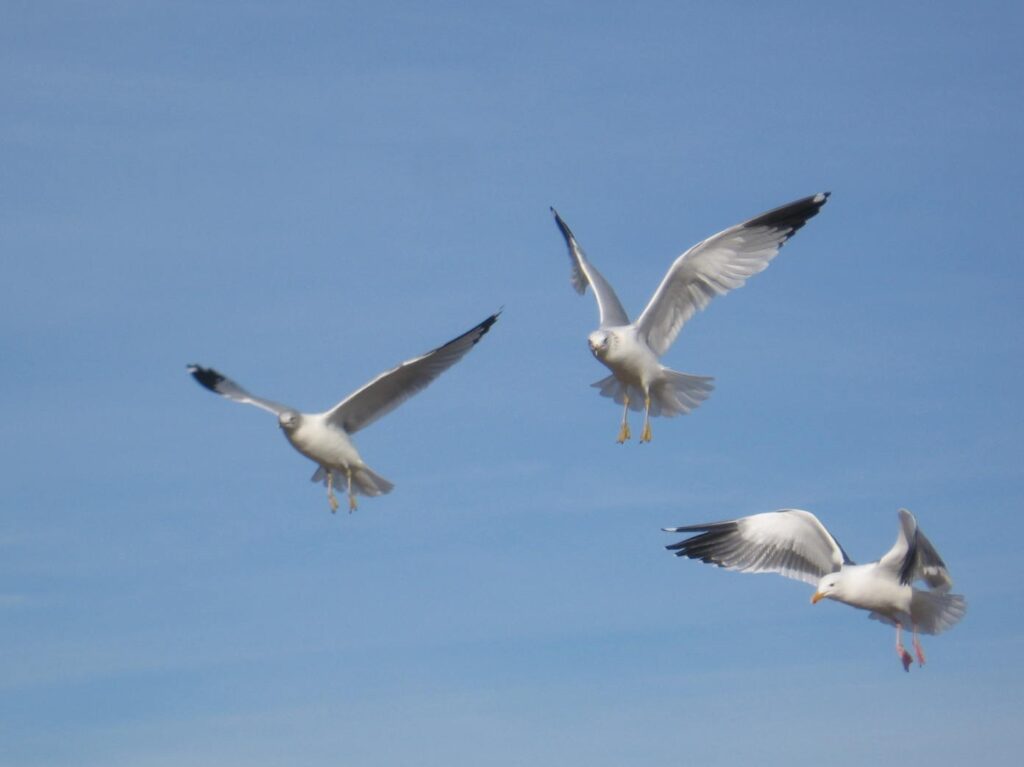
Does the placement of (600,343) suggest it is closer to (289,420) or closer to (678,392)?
(678,392)

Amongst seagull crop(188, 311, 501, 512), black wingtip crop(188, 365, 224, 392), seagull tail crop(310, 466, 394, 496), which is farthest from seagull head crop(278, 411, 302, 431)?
black wingtip crop(188, 365, 224, 392)

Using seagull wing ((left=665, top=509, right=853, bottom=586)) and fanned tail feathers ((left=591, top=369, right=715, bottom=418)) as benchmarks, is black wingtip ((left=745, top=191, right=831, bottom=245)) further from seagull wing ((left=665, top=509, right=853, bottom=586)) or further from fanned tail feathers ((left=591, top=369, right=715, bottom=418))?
seagull wing ((left=665, top=509, right=853, bottom=586))

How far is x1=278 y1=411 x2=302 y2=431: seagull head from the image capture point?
1344cm

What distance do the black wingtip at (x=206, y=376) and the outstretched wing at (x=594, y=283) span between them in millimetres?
3231

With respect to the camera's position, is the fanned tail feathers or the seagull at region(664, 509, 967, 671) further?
the fanned tail feathers

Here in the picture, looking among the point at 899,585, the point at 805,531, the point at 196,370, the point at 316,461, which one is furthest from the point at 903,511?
the point at 196,370

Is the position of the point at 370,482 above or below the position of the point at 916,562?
above

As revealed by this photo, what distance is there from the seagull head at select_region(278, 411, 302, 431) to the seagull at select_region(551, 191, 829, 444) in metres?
2.42

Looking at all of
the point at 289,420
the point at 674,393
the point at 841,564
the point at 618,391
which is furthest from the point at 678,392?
the point at 289,420

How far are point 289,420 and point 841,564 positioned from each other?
4330mm

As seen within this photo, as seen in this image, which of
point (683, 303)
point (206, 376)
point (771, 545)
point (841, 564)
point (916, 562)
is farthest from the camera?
point (206, 376)

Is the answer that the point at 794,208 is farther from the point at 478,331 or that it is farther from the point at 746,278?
the point at 478,331

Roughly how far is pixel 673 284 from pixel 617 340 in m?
0.89

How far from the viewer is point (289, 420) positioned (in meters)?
13.4
